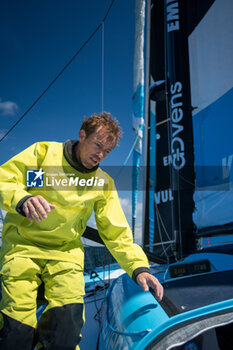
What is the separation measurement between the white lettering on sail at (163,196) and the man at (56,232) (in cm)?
134

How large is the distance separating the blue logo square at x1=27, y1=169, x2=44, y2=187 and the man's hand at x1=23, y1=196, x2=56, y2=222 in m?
0.21

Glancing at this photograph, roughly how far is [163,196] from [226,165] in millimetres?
730

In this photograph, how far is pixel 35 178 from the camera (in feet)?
2.99

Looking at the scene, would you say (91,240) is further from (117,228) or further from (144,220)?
(144,220)

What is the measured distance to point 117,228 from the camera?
1.01 meters

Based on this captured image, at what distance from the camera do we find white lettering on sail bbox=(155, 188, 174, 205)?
2.32 m

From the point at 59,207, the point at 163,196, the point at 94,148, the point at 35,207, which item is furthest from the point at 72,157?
the point at 163,196

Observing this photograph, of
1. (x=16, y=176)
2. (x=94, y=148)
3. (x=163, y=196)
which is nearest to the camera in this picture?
(x=16, y=176)

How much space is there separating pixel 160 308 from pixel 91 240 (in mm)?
901

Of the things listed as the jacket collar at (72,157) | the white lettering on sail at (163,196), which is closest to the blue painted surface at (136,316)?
the jacket collar at (72,157)

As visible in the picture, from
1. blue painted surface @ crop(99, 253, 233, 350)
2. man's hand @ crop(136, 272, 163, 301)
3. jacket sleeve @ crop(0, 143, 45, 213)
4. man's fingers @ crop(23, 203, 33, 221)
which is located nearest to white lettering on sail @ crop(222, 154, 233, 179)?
blue painted surface @ crop(99, 253, 233, 350)

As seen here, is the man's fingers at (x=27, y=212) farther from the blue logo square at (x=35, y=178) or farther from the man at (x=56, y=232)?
the blue logo square at (x=35, y=178)

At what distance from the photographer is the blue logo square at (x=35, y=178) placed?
0.91 m

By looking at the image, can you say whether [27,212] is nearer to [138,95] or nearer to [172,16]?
[138,95]
